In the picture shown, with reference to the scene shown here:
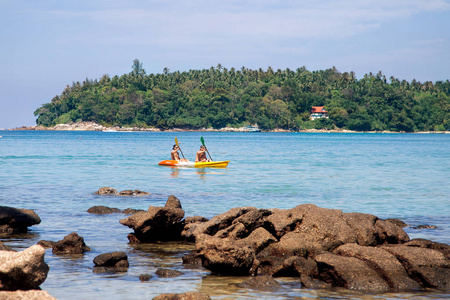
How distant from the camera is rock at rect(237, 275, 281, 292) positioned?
1099 cm

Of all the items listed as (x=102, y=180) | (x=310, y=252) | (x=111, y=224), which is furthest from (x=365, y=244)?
(x=102, y=180)

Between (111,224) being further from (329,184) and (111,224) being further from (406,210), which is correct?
(329,184)

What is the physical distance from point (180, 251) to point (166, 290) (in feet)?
12.3

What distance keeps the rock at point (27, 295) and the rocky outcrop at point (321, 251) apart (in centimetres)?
485

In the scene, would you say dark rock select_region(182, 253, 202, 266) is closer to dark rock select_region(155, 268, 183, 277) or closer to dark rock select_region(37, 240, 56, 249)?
dark rock select_region(155, 268, 183, 277)

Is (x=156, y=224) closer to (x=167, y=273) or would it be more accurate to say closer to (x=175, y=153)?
(x=167, y=273)

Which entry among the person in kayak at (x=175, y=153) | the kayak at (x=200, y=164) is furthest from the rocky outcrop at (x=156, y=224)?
the person in kayak at (x=175, y=153)

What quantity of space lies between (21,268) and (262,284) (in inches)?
198

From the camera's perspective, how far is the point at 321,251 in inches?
493

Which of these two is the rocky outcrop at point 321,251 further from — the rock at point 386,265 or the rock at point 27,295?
the rock at point 27,295

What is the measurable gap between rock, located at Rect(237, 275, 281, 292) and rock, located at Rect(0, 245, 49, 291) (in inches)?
176

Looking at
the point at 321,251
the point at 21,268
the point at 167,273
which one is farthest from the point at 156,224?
the point at 21,268

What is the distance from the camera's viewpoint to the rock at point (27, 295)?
737 centimetres

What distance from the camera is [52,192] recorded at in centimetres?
2753
